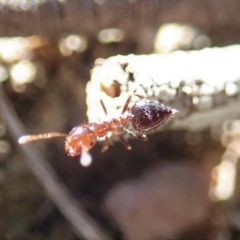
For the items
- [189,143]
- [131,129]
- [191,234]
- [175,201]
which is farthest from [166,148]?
[131,129]

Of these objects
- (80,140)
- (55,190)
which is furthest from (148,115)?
(55,190)

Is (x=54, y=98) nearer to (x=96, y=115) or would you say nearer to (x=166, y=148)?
(x=166, y=148)

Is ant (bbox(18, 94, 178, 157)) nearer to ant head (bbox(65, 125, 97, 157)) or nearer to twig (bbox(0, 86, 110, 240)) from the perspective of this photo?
ant head (bbox(65, 125, 97, 157))

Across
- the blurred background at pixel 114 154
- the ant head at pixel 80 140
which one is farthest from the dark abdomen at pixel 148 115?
the blurred background at pixel 114 154

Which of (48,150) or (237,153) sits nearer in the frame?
(48,150)

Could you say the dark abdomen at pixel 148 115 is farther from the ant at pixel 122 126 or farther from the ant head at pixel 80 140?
the ant head at pixel 80 140

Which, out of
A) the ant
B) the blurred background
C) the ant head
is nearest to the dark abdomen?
the ant
